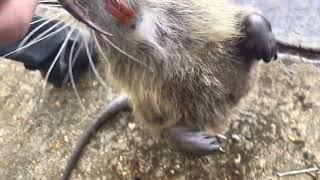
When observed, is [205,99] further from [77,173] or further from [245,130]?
[77,173]

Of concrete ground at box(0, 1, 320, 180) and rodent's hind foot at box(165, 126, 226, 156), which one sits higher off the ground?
rodent's hind foot at box(165, 126, 226, 156)

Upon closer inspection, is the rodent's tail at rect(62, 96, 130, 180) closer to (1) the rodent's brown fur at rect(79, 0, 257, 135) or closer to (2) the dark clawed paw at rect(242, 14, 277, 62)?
(1) the rodent's brown fur at rect(79, 0, 257, 135)

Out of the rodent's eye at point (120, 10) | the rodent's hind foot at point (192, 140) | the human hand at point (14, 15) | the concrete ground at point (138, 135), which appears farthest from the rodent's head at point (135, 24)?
the concrete ground at point (138, 135)

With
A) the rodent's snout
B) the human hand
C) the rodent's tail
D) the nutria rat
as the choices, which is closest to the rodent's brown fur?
the nutria rat

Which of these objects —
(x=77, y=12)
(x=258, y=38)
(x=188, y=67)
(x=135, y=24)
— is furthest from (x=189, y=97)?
(x=77, y=12)

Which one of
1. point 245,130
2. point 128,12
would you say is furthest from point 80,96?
point 128,12

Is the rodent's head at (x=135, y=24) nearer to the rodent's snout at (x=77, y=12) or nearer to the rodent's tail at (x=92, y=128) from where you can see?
the rodent's snout at (x=77, y=12)

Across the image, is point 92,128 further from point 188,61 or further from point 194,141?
point 188,61
